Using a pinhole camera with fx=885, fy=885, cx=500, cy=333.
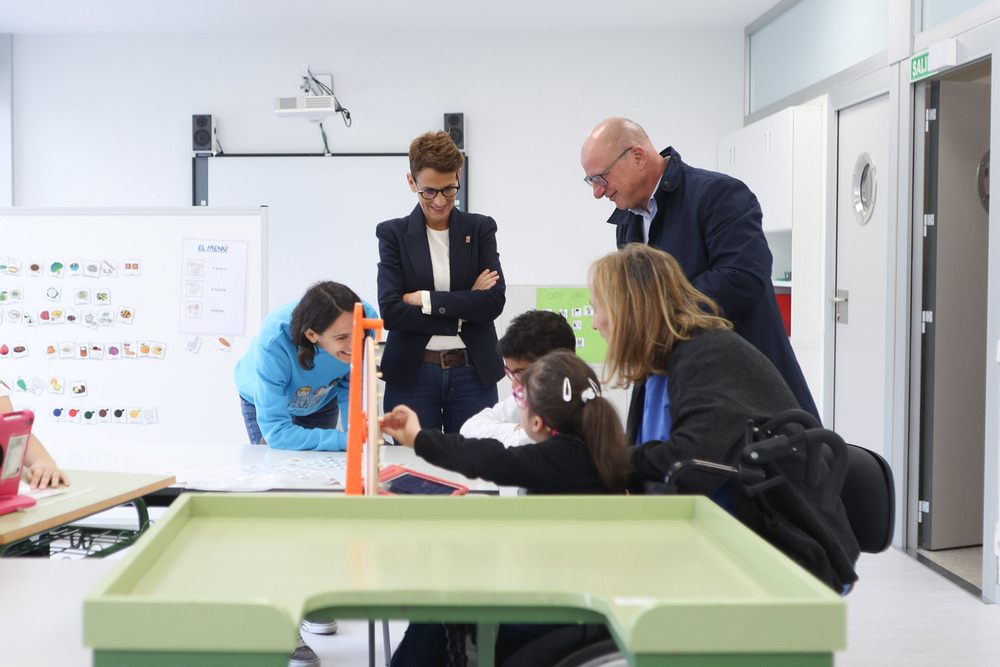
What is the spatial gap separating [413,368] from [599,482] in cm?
113

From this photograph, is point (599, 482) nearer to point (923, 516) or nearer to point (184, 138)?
point (923, 516)

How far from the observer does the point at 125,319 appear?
3938mm

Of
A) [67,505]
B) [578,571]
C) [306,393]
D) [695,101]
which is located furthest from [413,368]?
[695,101]

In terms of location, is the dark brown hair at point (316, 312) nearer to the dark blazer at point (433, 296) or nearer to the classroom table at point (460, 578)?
the dark blazer at point (433, 296)

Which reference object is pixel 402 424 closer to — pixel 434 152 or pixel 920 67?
pixel 434 152

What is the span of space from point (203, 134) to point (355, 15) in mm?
1248

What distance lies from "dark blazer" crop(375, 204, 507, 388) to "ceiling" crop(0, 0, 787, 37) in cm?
283

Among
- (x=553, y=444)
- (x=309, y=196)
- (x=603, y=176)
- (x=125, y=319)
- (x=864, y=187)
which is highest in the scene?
(x=309, y=196)

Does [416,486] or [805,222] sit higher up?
[805,222]

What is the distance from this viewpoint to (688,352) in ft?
5.19

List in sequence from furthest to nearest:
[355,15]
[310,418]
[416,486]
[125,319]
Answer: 1. [355,15]
2. [125,319]
3. [310,418]
4. [416,486]

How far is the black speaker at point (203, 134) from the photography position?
18.6 ft

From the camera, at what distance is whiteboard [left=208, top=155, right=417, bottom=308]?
5.68 m

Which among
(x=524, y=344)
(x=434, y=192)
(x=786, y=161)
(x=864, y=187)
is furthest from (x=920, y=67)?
(x=524, y=344)
